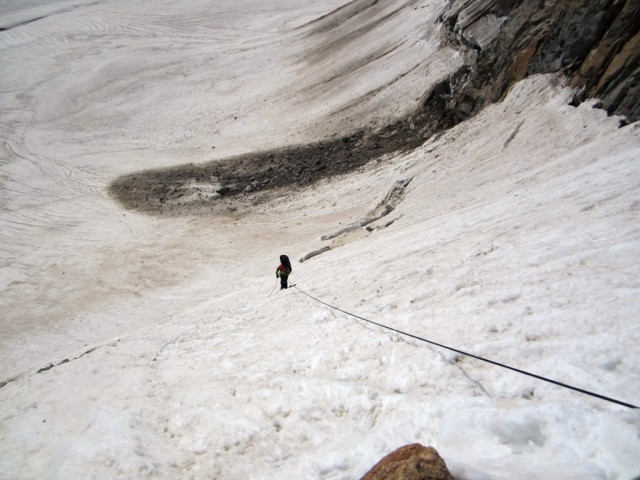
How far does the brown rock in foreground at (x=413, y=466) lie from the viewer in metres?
2.65

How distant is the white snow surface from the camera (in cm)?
370

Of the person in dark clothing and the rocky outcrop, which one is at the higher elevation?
the rocky outcrop

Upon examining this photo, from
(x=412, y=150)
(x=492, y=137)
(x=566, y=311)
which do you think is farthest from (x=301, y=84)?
(x=566, y=311)

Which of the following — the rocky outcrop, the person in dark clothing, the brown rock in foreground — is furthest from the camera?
the rocky outcrop

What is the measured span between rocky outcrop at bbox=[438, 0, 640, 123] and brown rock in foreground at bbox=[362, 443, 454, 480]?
8.78 meters

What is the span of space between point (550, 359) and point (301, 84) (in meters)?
22.9

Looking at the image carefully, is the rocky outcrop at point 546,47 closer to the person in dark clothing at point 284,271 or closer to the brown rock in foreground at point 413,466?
the person in dark clothing at point 284,271

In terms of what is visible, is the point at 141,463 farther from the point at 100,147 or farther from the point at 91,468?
the point at 100,147

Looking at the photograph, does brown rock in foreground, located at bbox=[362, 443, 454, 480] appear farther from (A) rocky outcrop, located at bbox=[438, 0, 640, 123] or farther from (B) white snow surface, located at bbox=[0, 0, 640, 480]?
(A) rocky outcrop, located at bbox=[438, 0, 640, 123]

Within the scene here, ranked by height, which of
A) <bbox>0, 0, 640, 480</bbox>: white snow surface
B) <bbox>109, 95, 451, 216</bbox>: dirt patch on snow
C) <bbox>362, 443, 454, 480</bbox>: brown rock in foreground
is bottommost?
<bbox>362, 443, 454, 480</bbox>: brown rock in foreground

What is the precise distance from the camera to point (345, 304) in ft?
22.9

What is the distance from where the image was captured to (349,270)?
Result: 8547 millimetres

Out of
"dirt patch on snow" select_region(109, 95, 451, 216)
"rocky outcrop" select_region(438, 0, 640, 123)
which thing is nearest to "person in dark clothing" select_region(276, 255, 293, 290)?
"dirt patch on snow" select_region(109, 95, 451, 216)

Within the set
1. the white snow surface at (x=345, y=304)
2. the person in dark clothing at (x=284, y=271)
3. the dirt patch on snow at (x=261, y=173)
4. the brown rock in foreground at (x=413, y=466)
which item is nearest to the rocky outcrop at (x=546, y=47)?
the white snow surface at (x=345, y=304)
